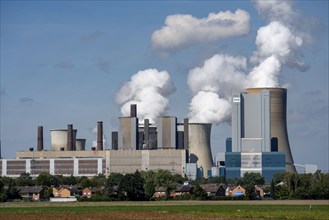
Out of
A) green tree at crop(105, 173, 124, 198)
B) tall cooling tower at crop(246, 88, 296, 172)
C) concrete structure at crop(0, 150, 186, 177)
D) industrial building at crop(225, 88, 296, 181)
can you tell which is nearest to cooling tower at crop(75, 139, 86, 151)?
concrete structure at crop(0, 150, 186, 177)

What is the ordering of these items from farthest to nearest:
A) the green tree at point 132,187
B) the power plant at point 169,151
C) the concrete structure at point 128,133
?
the concrete structure at point 128,133 < the power plant at point 169,151 < the green tree at point 132,187

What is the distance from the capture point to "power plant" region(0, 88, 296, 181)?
498 feet

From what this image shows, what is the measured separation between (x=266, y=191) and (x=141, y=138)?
46.8 meters

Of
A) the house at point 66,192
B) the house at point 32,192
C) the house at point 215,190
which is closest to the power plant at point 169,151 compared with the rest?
the house at point 215,190

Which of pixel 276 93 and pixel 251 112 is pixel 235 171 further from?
pixel 276 93

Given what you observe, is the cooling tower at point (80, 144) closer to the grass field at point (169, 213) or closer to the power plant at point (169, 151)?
the power plant at point (169, 151)

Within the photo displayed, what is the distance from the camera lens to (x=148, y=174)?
417 feet

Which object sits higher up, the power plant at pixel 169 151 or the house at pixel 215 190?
the power plant at pixel 169 151

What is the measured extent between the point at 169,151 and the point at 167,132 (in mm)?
4256

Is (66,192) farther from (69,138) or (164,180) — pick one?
(69,138)

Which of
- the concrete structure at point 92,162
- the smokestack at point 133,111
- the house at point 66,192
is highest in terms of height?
the smokestack at point 133,111

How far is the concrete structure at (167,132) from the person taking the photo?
156 meters

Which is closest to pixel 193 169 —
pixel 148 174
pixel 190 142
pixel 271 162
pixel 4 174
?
pixel 190 142

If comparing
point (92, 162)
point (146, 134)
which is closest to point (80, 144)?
point (92, 162)
